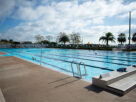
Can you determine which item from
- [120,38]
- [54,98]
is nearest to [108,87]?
[54,98]

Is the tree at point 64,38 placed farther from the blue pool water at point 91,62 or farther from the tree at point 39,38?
the blue pool water at point 91,62

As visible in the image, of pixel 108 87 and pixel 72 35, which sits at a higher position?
pixel 72 35

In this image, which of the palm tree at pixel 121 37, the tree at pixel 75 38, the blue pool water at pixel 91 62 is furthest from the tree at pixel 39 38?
the blue pool water at pixel 91 62

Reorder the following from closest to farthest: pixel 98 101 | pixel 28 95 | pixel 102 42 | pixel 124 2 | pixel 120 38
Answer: pixel 98 101 → pixel 28 95 → pixel 124 2 → pixel 102 42 → pixel 120 38

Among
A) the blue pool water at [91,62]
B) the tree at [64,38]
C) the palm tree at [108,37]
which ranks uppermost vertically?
the tree at [64,38]

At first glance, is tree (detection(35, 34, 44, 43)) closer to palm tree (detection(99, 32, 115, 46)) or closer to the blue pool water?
palm tree (detection(99, 32, 115, 46))

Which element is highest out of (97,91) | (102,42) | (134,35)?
(134,35)

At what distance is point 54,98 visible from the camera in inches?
94.0

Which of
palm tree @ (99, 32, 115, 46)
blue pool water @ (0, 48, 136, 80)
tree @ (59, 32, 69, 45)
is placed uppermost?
tree @ (59, 32, 69, 45)

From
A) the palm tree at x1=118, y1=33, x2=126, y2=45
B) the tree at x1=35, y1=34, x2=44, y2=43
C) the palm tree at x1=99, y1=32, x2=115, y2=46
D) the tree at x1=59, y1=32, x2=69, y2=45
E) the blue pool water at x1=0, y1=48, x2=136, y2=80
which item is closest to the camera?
the blue pool water at x1=0, y1=48, x2=136, y2=80

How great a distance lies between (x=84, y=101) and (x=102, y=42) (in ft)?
97.3

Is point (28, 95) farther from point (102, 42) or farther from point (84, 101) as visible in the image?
point (102, 42)

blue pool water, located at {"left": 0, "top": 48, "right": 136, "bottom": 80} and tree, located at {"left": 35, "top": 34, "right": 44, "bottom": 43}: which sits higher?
tree, located at {"left": 35, "top": 34, "right": 44, "bottom": 43}

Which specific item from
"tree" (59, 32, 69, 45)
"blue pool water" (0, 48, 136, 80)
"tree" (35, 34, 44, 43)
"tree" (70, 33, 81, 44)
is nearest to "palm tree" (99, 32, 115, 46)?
"tree" (70, 33, 81, 44)
